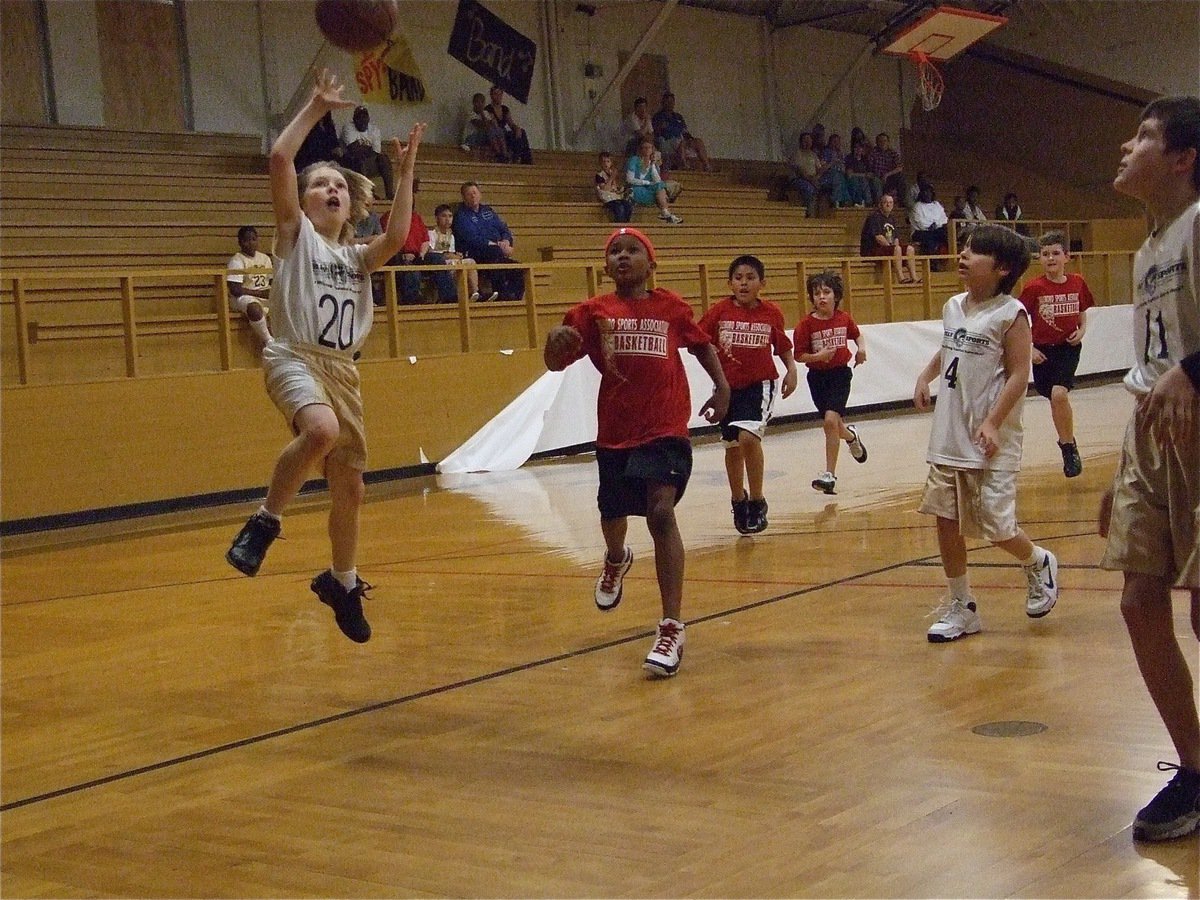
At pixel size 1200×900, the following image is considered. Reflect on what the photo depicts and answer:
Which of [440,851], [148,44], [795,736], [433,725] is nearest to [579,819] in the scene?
[440,851]

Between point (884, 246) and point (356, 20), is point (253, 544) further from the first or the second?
point (884, 246)

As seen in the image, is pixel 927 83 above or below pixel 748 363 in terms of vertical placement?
above

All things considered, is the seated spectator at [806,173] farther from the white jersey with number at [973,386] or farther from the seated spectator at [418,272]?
the white jersey with number at [973,386]

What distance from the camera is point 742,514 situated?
26.9 ft

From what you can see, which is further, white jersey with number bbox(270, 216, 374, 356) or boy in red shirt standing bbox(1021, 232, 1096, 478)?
boy in red shirt standing bbox(1021, 232, 1096, 478)

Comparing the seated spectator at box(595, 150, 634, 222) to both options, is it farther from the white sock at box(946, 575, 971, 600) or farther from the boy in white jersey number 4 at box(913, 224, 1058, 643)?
the white sock at box(946, 575, 971, 600)

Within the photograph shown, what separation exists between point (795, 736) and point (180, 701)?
2.20 m

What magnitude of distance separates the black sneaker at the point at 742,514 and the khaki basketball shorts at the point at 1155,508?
4.96 meters

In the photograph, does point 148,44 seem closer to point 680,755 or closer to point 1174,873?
point 680,755

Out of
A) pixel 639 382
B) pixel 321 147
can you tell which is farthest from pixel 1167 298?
pixel 321 147

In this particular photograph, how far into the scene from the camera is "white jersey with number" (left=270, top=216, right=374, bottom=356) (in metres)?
5.08

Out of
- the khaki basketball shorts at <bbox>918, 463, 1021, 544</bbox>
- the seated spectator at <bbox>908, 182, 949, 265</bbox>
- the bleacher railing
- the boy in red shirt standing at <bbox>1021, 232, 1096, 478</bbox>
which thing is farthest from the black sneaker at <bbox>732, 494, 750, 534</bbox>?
the seated spectator at <bbox>908, 182, 949, 265</bbox>

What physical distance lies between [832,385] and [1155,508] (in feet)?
23.5

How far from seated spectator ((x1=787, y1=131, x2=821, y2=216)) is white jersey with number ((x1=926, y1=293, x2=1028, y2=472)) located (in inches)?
693
